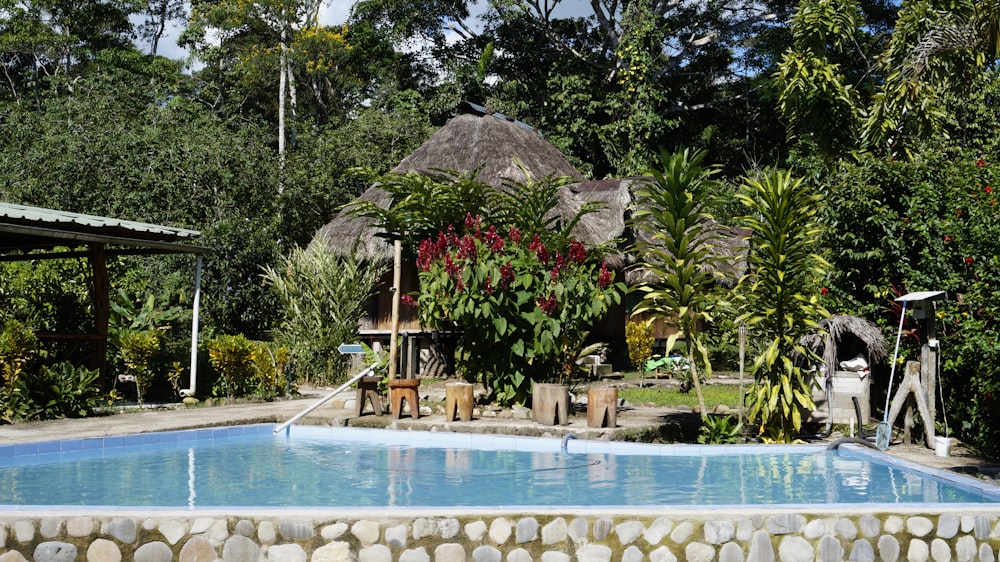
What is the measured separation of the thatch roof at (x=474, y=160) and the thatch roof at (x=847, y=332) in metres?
7.61

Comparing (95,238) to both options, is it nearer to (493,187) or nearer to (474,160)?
(493,187)

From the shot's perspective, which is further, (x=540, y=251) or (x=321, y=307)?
(x=321, y=307)

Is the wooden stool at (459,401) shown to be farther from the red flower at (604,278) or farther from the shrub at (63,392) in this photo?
the shrub at (63,392)

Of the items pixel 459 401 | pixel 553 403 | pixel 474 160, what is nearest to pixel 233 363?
pixel 459 401

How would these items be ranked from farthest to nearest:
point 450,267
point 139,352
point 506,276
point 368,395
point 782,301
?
point 139,352 → point 368,395 → point 450,267 → point 506,276 → point 782,301

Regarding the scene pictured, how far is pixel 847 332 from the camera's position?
985 centimetres

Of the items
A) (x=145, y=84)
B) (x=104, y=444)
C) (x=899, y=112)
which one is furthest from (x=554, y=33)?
(x=104, y=444)

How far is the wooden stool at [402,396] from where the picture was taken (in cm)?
1073

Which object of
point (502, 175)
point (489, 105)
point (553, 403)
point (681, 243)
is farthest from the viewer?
point (489, 105)

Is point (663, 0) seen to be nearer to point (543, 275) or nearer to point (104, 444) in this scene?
point (543, 275)

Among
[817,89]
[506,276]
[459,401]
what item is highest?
[817,89]

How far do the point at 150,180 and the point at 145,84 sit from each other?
438 inches

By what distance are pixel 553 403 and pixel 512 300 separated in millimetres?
1162

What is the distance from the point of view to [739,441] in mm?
9305
